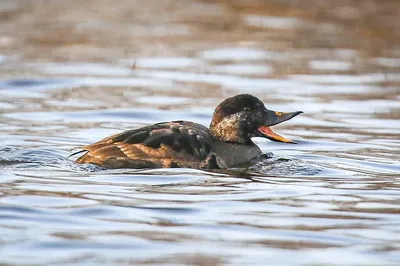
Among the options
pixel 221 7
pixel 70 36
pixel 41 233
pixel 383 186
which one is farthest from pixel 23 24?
pixel 41 233

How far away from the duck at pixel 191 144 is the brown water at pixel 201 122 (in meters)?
0.17

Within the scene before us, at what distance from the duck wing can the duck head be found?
46cm

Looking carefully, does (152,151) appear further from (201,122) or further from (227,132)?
(201,122)

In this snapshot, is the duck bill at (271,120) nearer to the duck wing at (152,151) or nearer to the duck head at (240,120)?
the duck head at (240,120)

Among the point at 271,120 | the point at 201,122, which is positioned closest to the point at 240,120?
the point at 271,120

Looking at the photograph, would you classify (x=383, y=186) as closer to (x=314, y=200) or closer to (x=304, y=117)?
(x=314, y=200)

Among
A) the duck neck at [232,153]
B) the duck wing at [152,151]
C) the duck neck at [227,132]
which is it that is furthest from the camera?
the duck neck at [227,132]

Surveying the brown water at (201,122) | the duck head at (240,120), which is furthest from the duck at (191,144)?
the brown water at (201,122)

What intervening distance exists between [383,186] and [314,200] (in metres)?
1.05

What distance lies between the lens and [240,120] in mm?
11125

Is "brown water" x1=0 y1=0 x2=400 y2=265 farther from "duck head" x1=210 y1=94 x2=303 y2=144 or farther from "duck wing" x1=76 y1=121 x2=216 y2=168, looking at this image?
"duck head" x1=210 y1=94 x2=303 y2=144

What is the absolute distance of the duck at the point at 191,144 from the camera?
1048 cm

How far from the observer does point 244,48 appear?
765 inches

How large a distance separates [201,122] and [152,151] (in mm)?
3922
